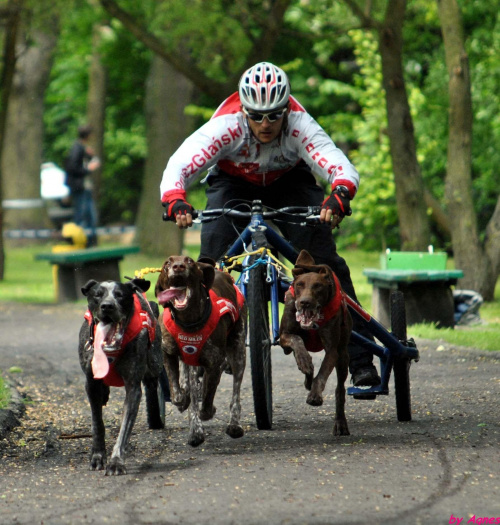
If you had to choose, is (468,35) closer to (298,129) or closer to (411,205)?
(411,205)

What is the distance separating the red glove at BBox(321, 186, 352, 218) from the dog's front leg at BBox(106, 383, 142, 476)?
1.58 meters

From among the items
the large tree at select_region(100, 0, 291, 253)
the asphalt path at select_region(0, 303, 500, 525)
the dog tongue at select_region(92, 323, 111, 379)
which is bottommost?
the asphalt path at select_region(0, 303, 500, 525)

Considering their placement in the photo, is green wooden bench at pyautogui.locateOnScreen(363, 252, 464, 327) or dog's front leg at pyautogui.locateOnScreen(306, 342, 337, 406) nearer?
dog's front leg at pyautogui.locateOnScreen(306, 342, 337, 406)

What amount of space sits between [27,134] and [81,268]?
2087 cm

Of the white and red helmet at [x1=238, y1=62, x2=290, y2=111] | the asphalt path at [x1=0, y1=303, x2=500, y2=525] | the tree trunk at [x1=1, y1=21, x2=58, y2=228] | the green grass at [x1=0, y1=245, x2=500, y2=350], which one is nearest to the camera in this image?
the asphalt path at [x1=0, y1=303, x2=500, y2=525]

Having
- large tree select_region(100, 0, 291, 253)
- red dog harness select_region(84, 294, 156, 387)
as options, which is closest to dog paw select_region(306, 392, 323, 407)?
red dog harness select_region(84, 294, 156, 387)

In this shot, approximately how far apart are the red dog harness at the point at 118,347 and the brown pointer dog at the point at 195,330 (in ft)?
0.41

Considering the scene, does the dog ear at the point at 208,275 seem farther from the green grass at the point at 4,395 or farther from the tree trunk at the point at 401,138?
the tree trunk at the point at 401,138

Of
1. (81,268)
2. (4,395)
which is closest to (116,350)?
(4,395)

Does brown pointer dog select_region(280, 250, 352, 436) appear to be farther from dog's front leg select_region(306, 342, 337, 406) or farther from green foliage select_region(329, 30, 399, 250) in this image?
green foliage select_region(329, 30, 399, 250)

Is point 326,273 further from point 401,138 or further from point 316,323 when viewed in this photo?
point 401,138

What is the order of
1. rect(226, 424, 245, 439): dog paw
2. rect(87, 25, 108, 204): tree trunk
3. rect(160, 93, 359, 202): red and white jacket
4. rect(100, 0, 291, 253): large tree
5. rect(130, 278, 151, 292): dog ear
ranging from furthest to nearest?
rect(87, 25, 108, 204): tree trunk, rect(100, 0, 291, 253): large tree, rect(160, 93, 359, 202): red and white jacket, rect(226, 424, 245, 439): dog paw, rect(130, 278, 151, 292): dog ear

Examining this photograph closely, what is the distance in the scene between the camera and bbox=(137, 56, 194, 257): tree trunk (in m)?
27.6

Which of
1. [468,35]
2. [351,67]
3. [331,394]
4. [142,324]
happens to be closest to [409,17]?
[468,35]
